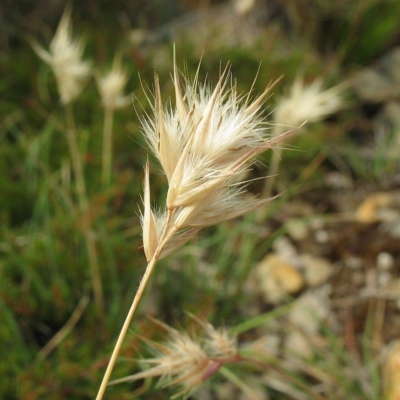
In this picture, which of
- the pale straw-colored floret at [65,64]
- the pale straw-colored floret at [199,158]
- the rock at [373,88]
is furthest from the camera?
the rock at [373,88]

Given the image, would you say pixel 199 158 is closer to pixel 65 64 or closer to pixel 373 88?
pixel 65 64

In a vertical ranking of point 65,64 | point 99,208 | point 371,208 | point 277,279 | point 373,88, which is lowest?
point 277,279

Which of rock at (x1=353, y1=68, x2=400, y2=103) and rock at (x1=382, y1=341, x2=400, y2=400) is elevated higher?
rock at (x1=353, y1=68, x2=400, y2=103)

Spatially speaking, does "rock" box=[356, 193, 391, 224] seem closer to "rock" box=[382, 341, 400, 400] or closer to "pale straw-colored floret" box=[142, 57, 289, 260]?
"rock" box=[382, 341, 400, 400]

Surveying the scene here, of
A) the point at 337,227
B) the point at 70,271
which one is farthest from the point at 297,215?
the point at 70,271

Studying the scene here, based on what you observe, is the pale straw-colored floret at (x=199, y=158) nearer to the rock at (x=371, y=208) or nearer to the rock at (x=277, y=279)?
the rock at (x=277, y=279)

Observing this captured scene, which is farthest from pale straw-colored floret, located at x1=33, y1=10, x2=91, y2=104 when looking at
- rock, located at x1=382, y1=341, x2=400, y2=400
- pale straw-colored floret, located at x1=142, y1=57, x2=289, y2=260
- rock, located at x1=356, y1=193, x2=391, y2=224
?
rock, located at x1=356, y1=193, x2=391, y2=224

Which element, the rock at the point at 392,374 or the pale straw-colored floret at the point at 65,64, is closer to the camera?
the pale straw-colored floret at the point at 65,64

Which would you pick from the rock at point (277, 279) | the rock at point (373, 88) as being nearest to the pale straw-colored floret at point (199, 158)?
the rock at point (277, 279)

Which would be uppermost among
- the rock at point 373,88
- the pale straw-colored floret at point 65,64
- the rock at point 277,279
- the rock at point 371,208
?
the rock at point 373,88

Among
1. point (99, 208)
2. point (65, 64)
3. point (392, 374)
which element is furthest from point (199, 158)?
point (392, 374)
